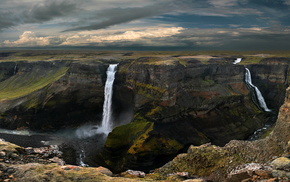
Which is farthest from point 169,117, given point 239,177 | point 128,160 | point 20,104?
point 20,104

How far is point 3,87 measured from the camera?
121 m

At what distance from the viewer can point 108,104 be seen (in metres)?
76.4

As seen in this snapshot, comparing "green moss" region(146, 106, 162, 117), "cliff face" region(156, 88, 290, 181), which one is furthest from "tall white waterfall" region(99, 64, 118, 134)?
"cliff face" region(156, 88, 290, 181)

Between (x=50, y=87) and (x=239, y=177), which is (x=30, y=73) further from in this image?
(x=239, y=177)

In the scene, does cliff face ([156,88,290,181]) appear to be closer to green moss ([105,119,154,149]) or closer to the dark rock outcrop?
the dark rock outcrop

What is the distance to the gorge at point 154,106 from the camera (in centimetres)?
5344

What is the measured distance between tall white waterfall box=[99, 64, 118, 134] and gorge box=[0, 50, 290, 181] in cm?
84

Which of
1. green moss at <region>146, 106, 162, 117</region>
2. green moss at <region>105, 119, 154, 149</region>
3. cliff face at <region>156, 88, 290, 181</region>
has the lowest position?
green moss at <region>105, 119, 154, 149</region>

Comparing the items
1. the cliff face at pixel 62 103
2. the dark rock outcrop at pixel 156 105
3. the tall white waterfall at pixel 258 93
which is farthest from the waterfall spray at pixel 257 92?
the cliff face at pixel 62 103

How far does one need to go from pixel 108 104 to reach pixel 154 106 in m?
19.4

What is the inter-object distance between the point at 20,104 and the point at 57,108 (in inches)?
522

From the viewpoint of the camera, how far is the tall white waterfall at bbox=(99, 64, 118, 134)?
71994 millimetres

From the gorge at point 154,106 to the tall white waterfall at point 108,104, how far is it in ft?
2.76

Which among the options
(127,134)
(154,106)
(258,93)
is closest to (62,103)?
(127,134)
